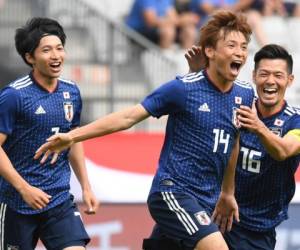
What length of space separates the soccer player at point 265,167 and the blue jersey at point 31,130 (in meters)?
0.98

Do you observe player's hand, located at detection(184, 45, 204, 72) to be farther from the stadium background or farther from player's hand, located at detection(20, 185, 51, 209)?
the stadium background

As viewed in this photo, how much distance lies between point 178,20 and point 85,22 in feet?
3.85

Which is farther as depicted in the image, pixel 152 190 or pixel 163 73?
pixel 163 73

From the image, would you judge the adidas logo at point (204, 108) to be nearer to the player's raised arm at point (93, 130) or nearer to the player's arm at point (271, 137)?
the player's arm at point (271, 137)

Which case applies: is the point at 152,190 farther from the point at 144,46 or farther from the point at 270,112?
the point at 144,46

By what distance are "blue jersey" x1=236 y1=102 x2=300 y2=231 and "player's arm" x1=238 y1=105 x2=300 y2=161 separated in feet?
0.49

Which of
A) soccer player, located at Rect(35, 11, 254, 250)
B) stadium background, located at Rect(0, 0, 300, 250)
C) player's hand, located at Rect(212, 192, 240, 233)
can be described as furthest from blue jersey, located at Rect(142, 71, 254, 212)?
stadium background, located at Rect(0, 0, 300, 250)

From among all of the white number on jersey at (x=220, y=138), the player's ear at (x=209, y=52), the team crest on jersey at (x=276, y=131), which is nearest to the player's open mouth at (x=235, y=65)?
the player's ear at (x=209, y=52)

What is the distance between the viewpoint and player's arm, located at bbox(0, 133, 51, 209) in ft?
20.9

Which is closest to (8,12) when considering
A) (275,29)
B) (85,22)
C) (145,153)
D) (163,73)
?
(85,22)

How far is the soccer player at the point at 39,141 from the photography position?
6.64m

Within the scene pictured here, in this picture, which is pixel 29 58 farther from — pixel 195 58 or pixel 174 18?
pixel 174 18

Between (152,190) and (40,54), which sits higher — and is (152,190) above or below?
below

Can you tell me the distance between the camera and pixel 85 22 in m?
13.1
